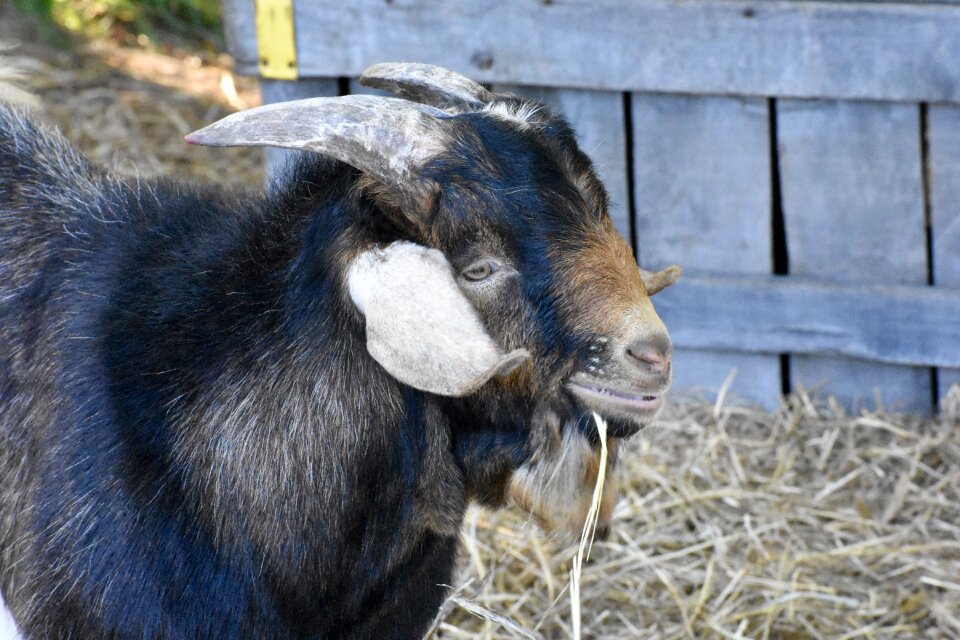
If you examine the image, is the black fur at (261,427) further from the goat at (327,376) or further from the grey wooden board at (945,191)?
the grey wooden board at (945,191)

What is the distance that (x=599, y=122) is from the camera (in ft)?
14.0

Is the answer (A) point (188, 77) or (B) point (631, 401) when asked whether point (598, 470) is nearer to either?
(B) point (631, 401)

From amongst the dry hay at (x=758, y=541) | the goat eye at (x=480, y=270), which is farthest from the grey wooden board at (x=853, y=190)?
the goat eye at (x=480, y=270)

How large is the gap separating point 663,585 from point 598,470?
1.39m

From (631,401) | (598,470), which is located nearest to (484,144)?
(631,401)

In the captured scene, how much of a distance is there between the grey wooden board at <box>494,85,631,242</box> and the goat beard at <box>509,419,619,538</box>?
1.77 meters

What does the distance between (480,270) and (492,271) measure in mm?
24

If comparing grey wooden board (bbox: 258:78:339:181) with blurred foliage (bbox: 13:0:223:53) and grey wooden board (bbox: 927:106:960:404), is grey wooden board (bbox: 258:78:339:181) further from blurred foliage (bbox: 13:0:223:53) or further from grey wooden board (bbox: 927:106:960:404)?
blurred foliage (bbox: 13:0:223:53)

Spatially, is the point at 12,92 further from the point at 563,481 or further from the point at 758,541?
the point at 758,541

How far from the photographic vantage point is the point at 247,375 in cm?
252

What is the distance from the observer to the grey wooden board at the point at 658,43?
387 centimetres

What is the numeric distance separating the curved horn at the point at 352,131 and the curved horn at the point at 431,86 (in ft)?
0.92

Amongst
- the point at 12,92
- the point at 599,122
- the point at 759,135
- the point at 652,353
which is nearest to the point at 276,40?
the point at 12,92

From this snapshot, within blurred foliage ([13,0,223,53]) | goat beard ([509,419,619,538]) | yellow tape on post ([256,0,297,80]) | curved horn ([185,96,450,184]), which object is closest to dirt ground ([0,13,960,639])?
goat beard ([509,419,619,538])
